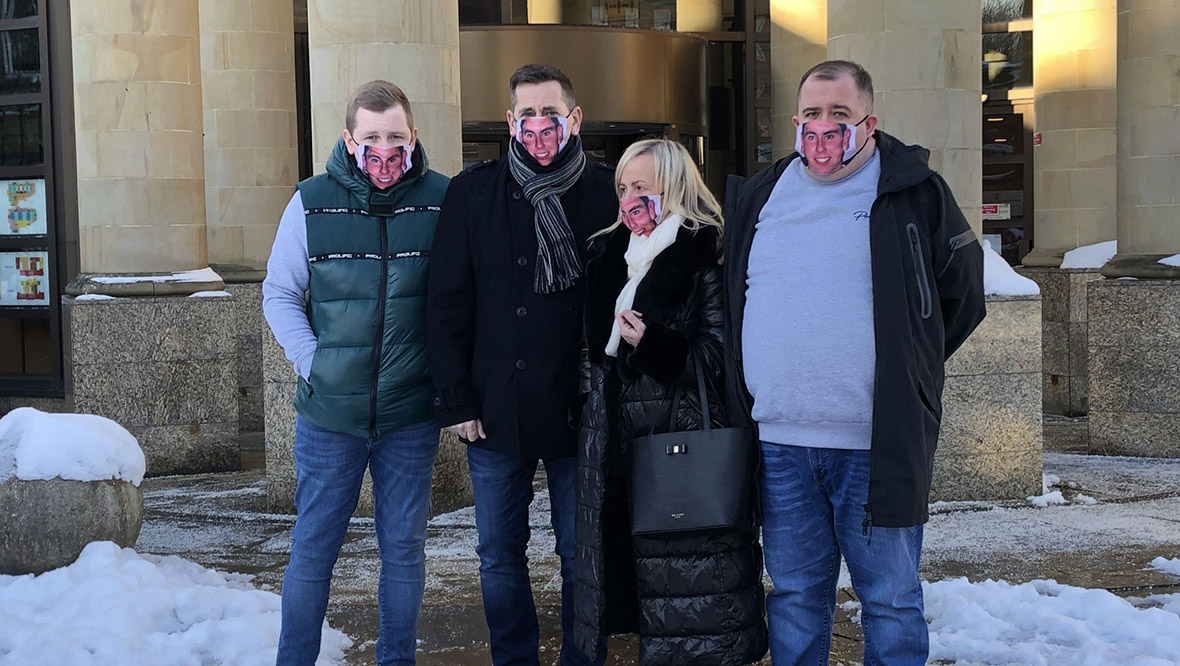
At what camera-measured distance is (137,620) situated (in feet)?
19.1

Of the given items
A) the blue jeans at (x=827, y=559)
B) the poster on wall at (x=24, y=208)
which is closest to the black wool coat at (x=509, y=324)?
the blue jeans at (x=827, y=559)

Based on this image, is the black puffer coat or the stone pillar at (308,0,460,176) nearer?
the black puffer coat

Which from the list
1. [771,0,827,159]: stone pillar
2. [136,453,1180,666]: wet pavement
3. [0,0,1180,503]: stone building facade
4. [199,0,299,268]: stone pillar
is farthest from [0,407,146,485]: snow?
[771,0,827,159]: stone pillar

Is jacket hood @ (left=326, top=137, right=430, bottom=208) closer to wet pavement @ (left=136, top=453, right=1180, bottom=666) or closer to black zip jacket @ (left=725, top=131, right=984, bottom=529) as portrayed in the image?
black zip jacket @ (left=725, top=131, right=984, bottom=529)

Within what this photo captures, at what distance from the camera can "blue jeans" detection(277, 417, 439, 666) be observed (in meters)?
4.68

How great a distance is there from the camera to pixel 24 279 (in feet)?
46.5

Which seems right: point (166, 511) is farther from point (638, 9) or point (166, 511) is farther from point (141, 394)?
point (638, 9)

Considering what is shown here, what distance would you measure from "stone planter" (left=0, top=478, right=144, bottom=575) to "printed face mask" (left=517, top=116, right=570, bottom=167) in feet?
10.5

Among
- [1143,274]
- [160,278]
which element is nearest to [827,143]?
[1143,274]

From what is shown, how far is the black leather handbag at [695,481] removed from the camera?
4.24 meters

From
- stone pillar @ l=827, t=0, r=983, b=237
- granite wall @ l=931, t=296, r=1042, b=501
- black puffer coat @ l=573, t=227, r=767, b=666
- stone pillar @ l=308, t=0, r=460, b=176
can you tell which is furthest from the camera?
granite wall @ l=931, t=296, r=1042, b=501

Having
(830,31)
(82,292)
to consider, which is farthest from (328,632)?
(82,292)

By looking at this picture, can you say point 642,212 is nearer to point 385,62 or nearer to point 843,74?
point 843,74

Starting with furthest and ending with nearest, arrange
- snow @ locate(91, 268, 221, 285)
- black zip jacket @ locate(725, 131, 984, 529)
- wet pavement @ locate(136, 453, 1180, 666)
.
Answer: snow @ locate(91, 268, 221, 285) → wet pavement @ locate(136, 453, 1180, 666) → black zip jacket @ locate(725, 131, 984, 529)
